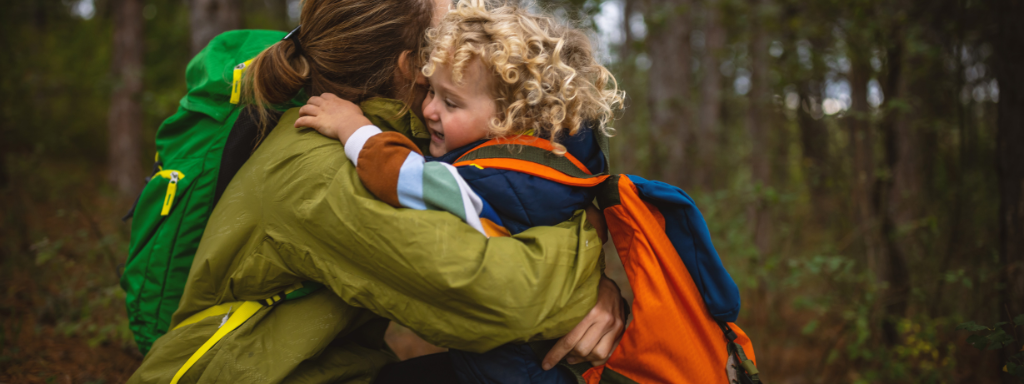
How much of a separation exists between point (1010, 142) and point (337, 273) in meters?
3.23

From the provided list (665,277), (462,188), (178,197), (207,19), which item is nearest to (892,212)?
(665,277)

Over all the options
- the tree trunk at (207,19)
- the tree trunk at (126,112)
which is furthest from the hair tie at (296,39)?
the tree trunk at (126,112)

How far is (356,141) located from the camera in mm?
1346

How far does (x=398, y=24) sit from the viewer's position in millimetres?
1597

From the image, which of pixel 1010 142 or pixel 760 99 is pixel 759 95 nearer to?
pixel 760 99

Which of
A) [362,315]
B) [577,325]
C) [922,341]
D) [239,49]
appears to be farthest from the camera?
[922,341]

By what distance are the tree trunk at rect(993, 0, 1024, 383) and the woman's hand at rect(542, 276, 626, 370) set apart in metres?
2.27

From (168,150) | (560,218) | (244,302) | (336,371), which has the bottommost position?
(336,371)

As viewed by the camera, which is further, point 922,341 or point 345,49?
point 922,341

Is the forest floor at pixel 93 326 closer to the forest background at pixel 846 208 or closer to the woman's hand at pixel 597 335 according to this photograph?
the forest background at pixel 846 208

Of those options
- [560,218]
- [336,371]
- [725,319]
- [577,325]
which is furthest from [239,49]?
[725,319]

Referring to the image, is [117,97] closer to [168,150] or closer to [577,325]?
[168,150]

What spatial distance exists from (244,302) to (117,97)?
27.1 ft

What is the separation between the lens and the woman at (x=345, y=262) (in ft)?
4.05
